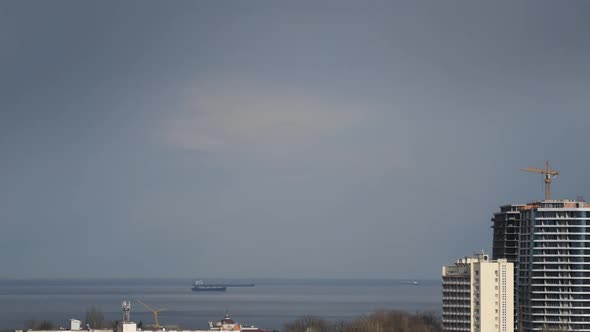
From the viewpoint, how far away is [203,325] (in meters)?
120

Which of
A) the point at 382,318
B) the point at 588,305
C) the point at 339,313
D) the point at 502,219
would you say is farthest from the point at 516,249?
the point at 339,313

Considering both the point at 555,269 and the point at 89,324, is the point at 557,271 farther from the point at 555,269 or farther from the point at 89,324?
the point at 89,324

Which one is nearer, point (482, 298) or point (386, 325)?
point (482, 298)

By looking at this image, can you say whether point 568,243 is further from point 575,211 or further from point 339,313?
point 339,313

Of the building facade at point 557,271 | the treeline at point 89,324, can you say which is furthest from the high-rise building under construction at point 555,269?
the treeline at point 89,324

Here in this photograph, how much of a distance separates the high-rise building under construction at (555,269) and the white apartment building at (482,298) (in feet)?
16.4

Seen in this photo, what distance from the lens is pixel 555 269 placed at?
265 feet

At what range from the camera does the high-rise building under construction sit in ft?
260

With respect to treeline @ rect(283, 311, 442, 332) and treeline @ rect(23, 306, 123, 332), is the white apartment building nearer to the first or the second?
treeline @ rect(283, 311, 442, 332)

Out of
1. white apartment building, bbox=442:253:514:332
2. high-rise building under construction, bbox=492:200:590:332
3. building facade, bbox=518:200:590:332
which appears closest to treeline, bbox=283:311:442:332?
high-rise building under construction, bbox=492:200:590:332

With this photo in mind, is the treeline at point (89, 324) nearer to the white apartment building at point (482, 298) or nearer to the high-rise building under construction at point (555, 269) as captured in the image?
the white apartment building at point (482, 298)

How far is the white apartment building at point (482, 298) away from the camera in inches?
2950

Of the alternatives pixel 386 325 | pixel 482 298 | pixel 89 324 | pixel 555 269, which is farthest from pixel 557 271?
pixel 89 324

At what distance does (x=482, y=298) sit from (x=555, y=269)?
8382mm
